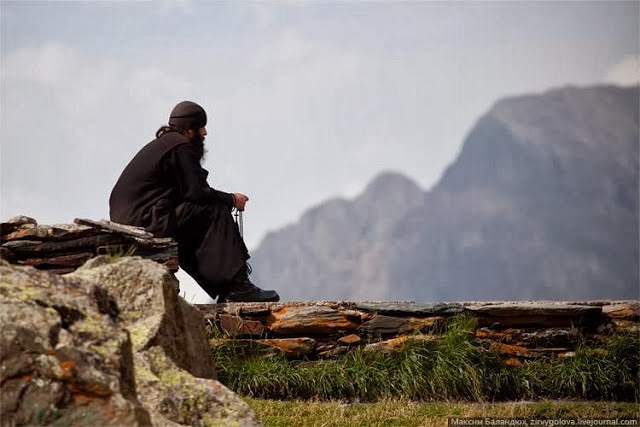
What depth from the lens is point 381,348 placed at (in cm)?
974

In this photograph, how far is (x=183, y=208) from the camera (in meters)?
10.0

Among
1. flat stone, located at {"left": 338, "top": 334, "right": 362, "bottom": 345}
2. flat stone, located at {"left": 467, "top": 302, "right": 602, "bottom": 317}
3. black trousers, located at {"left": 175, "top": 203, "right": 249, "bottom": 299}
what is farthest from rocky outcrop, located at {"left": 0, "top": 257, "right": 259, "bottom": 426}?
flat stone, located at {"left": 467, "top": 302, "right": 602, "bottom": 317}

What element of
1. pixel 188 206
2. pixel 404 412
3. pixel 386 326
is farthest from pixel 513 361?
pixel 188 206

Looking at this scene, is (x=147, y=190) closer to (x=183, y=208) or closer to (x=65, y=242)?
(x=183, y=208)

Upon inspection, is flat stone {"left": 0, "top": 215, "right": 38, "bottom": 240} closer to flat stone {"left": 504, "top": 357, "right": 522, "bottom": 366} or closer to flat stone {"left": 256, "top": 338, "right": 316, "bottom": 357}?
flat stone {"left": 256, "top": 338, "right": 316, "bottom": 357}

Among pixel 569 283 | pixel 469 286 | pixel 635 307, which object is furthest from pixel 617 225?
pixel 635 307

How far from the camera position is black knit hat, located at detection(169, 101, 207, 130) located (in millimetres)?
10156

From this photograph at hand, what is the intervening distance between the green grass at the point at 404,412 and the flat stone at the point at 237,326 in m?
0.94

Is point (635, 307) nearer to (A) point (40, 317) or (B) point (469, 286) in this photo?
(A) point (40, 317)

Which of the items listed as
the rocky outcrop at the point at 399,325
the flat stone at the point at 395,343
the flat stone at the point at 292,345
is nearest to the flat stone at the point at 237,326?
the rocky outcrop at the point at 399,325

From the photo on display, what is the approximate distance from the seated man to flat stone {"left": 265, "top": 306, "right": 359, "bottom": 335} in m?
0.40

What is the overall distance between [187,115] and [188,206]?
2.88 ft

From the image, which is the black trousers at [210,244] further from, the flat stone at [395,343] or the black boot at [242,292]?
the flat stone at [395,343]

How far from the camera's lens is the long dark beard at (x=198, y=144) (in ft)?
33.5
